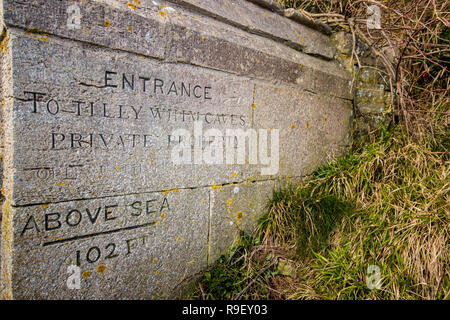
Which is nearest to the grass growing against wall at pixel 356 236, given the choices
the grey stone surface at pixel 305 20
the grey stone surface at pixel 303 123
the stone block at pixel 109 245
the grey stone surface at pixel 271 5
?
the grey stone surface at pixel 303 123

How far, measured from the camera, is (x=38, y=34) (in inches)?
52.5

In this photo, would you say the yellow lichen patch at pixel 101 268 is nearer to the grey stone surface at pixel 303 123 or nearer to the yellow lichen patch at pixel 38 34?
the yellow lichen patch at pixel 38 34

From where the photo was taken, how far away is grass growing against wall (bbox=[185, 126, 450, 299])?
6.06 ft

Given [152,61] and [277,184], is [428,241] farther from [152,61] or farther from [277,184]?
[152,61]

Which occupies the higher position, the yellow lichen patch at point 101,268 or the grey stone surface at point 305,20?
the grey stone surface at point 305,20

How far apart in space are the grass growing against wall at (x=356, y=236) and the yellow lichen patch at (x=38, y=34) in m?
1.71

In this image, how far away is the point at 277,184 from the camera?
2523 millimetres

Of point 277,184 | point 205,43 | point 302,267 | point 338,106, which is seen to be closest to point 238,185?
point 277,184

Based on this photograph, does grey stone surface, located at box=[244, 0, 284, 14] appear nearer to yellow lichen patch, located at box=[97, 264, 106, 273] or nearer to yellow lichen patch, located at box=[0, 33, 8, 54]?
yellow lichen patch, located at box=[0, 33, 8, 54]

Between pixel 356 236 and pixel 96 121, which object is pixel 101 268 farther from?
pixel 356 236

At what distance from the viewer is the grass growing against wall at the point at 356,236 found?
1.85m

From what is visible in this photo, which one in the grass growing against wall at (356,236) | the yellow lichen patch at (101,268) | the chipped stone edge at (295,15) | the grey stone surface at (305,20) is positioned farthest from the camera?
the grey stone surface at (305,20)

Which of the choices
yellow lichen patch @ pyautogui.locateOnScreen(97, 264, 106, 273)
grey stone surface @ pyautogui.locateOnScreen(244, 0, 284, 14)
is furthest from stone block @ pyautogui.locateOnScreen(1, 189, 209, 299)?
grey stone surface @ pyautogui.locateOnScreen(244, 0, 284, 14)

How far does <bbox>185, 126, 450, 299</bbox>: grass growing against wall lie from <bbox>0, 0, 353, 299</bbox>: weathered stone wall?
20cm
